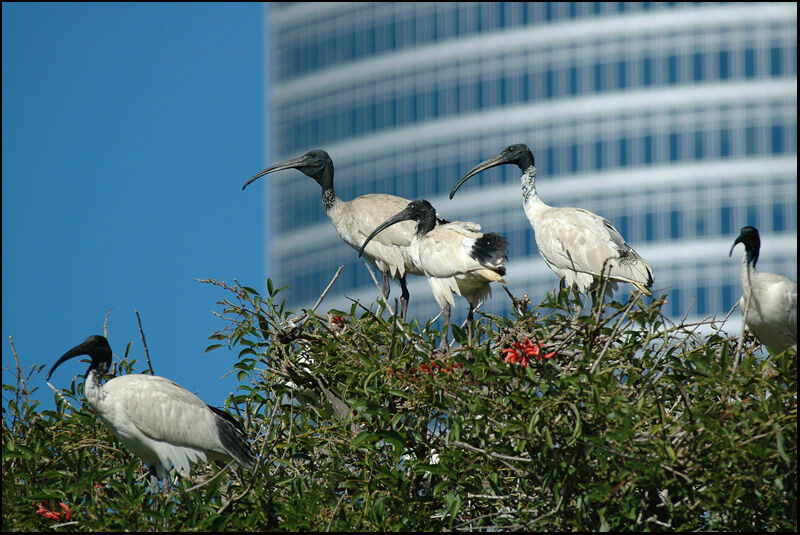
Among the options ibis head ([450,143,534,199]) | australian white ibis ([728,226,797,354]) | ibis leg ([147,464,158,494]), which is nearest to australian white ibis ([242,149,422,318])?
ibis head ([450,143,534,199])

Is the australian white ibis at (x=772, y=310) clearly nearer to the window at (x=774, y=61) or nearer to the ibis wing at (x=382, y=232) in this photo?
the ibis wing at (x=382, y=232)

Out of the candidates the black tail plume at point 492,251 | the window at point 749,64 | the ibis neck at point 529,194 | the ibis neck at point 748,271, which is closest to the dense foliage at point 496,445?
the ibis neck at point 748,271

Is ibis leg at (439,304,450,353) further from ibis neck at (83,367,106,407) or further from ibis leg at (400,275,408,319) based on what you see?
ibis neck at (83,367,106,407)

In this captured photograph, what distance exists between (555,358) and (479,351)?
68 cm

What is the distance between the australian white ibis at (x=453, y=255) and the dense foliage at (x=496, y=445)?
1968 mm

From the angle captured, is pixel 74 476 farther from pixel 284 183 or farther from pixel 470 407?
pixel 284 183

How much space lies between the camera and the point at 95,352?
10.4 meters

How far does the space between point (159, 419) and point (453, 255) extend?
3170 millimetres

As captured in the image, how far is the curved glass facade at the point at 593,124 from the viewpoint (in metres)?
69.9

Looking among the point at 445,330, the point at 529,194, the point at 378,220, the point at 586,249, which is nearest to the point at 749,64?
the point at 529,194

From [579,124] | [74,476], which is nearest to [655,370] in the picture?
[74,476]

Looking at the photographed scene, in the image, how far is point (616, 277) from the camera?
39.4 feet

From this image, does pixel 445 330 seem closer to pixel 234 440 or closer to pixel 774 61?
pixel 234 440

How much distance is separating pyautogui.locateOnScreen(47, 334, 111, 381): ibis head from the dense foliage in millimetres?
620
